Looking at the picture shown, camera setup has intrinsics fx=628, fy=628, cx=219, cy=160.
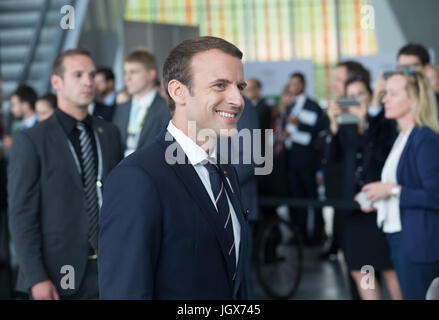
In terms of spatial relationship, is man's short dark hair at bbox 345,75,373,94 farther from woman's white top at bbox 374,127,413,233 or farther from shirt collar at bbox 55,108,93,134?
shirt collar at bbox 55,108,93,134

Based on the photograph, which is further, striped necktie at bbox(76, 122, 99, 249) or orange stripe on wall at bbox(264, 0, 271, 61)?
orange stripe on wall at bbox(264, 0, 271, 61)

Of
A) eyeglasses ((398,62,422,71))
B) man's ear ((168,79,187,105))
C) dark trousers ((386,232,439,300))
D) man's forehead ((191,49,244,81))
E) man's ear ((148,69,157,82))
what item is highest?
eyeglasses ((398,62,422,71))

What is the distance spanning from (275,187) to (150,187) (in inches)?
181

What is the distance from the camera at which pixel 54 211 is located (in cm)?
281

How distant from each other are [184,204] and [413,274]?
7.27 feet

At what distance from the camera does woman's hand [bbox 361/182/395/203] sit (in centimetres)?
347

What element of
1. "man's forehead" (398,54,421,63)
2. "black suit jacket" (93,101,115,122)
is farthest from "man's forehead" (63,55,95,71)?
"black suit jacket" (93,101,115,122)

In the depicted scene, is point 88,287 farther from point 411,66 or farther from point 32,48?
point 32,48

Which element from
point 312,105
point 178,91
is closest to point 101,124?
point 178,91

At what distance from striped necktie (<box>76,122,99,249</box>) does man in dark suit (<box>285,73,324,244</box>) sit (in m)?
4.86

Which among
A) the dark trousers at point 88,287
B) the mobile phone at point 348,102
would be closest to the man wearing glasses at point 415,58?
the mobile phone at point 348,102

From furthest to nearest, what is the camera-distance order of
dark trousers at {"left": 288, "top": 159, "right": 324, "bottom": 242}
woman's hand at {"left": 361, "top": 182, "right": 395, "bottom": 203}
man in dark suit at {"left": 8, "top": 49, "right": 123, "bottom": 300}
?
dark trousers at {"left": 288, "top": 159, "right": 324, "bottom": 242}
woman's hand at {"left": 361, "top": 182, "right": 395, "bottom": 203}
man in dark suit at {"left": 8, "top": 49, "right": 123, "bottom": 300}

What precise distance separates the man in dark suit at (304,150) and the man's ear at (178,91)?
5961 millimetres

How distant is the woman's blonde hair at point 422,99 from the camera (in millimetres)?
3518
